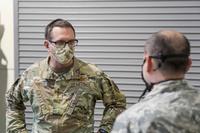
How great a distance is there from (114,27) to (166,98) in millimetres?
1746

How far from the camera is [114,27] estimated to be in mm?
3123

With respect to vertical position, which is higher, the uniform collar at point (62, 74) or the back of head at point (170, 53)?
the back of head at point (170, 53)

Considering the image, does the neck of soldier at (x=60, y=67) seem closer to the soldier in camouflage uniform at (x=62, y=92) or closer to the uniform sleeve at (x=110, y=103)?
the soldier in camouflage uniform at (x=62, y=92)

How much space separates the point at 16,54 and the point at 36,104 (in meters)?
1.02

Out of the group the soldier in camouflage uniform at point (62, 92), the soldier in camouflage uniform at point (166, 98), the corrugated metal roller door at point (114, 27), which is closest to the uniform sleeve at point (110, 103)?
the soldier in camouflage uniform at point (62, 92)

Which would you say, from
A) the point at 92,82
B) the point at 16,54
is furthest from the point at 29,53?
the point at 92,82

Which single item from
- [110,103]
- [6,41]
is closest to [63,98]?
[110,103]

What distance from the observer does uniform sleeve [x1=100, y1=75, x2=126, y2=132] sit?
2408mm

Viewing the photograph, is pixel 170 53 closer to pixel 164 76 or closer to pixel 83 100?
pixel 164 76

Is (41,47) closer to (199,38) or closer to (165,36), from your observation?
(199,38)

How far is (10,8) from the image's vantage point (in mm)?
3328

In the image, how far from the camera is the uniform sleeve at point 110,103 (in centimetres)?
241

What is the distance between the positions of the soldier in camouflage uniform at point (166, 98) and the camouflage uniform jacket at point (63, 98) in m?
0.90

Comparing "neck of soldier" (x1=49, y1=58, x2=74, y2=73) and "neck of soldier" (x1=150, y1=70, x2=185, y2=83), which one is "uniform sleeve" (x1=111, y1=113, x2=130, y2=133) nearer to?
"neck of soldier" (x1=150, y1=70, x2=185, y2=83)
